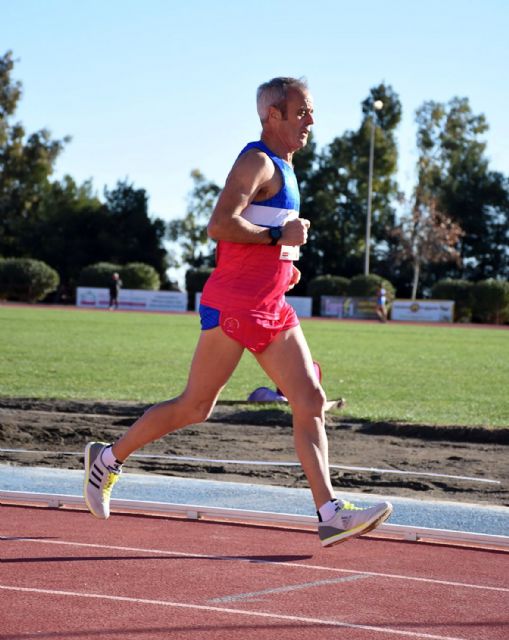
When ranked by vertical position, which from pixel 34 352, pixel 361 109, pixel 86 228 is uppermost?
pixel 361 109

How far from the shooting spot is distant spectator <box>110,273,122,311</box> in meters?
53.5

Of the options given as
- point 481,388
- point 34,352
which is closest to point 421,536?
point 481,388

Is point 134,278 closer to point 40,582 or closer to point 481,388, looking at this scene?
point 481,388

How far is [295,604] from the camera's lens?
183 inches

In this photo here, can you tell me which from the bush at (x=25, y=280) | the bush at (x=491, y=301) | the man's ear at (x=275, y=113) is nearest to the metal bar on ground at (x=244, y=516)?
the man's ear at (x=275, y=113)

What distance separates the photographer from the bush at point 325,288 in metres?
59.5

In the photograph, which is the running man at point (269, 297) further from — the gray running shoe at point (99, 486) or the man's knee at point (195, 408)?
the gray running shoe at point (99, 486)

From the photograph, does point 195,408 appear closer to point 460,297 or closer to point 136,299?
point 460,297

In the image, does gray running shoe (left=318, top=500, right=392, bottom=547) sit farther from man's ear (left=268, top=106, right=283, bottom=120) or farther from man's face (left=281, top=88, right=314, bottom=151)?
man's ear (left=268, top=106, right=283, bottom=120)

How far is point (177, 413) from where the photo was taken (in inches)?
214

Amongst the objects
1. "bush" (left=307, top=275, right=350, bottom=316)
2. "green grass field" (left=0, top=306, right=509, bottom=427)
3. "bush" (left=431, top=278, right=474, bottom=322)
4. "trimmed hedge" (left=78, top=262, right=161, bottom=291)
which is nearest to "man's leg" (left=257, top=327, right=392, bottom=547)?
"green grass field" (left=0, top=306, right=509, bottom=427)

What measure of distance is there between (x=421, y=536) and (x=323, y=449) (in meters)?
1.25

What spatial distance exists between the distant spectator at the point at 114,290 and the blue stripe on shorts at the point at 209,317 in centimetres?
4812

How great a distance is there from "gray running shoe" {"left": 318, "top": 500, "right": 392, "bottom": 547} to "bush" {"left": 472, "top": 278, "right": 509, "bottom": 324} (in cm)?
5370
